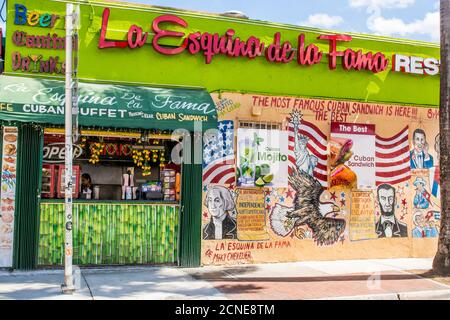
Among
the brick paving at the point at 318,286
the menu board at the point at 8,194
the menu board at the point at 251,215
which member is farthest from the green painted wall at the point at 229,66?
the brick paving at the point at 318,286

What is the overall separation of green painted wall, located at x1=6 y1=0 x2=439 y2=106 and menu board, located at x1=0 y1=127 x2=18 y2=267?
144 cm

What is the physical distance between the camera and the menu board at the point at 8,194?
10.4 m

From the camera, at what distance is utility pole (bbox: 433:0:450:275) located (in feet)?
35.1

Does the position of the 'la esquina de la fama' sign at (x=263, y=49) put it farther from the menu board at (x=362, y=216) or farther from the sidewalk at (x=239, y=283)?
the sidewalk at (x=239, y=283)

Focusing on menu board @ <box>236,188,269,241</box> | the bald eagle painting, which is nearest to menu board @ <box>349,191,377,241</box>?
the bald eagle painting

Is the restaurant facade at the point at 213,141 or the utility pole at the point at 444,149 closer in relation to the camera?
the restaurant facade at the point at 213,141

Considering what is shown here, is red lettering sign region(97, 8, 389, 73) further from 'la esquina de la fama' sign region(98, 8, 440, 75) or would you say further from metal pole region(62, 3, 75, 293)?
metal pole region(62, 3, 75, 293)

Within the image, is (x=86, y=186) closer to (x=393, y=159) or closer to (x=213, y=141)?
(x=213, y=141)

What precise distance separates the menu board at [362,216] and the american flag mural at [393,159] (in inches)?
20.2
